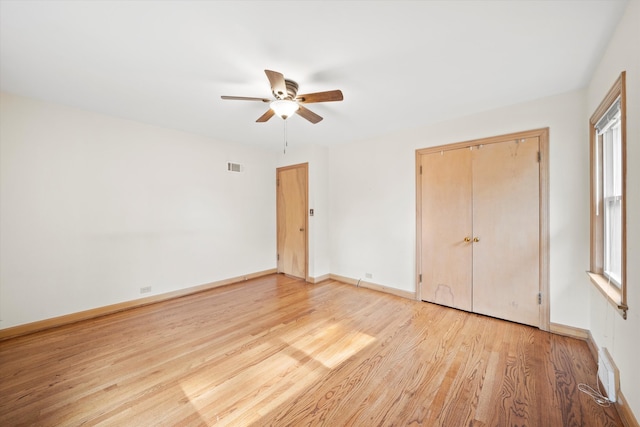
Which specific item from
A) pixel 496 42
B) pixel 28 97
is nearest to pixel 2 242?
pixel 28 97

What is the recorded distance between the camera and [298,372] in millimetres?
1910

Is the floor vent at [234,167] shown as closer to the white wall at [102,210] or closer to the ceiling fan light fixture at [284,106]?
the white wall at [102,210]

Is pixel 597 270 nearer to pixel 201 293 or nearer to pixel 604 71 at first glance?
pixel 604 71

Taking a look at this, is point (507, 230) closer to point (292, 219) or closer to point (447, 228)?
point (447, 228)

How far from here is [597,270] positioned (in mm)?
2162

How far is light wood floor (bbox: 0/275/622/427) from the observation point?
1517 mm

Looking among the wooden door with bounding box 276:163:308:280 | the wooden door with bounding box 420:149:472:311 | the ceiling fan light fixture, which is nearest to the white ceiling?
the ceiling fan light fixture

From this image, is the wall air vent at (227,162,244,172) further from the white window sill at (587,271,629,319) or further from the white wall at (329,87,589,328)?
the white window sill at (587,271,629,319)

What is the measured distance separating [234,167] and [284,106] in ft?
8.16

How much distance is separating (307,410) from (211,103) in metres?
2.96

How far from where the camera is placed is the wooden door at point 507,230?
258cm

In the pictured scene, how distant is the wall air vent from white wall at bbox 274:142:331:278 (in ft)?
3.24

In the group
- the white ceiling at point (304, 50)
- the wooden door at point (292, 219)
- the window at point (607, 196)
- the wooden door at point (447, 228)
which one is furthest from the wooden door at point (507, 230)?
the wooden door at point (292, 219)

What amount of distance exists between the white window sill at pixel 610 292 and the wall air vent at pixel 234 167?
460 cm
